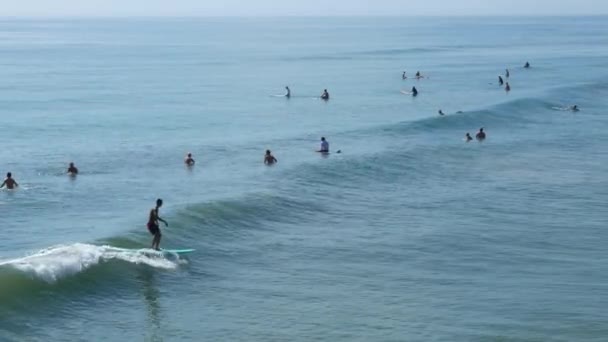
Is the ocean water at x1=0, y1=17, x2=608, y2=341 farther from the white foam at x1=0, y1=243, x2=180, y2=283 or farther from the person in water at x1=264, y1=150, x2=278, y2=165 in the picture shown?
the person in water at x1=264, y1=150, x2=278, y2=165

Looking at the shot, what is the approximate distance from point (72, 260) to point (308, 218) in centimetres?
1030

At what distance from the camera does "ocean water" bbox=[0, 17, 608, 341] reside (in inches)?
914

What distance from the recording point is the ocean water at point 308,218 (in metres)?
23.2

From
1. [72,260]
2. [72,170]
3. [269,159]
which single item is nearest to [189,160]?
[269,159]

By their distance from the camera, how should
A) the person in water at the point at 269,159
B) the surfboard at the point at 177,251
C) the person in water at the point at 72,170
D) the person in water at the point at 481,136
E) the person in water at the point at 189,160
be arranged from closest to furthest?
the surfboard at the point at 177,251, the person in water at the point at 72,170, the person in water at the point at 189,160, the person in water at the point at 269,159, the person in water at the point at 481,136

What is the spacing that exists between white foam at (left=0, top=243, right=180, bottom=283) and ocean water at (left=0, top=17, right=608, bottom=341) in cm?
7

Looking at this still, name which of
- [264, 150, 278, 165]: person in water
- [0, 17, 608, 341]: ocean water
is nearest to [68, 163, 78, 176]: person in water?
[0, 17, 608, 341]: ocean water

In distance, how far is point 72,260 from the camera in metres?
27.0

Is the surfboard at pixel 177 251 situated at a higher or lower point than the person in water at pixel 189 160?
lower

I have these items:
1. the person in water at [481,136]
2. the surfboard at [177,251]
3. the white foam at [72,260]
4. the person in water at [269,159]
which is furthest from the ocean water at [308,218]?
the person in water at [481,136]

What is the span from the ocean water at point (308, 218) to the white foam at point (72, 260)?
0.07m

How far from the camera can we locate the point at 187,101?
247ft

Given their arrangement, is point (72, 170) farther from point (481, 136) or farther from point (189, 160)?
point (481, 136)

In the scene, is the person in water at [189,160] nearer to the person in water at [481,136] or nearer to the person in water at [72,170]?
the person in water at [72,170]
